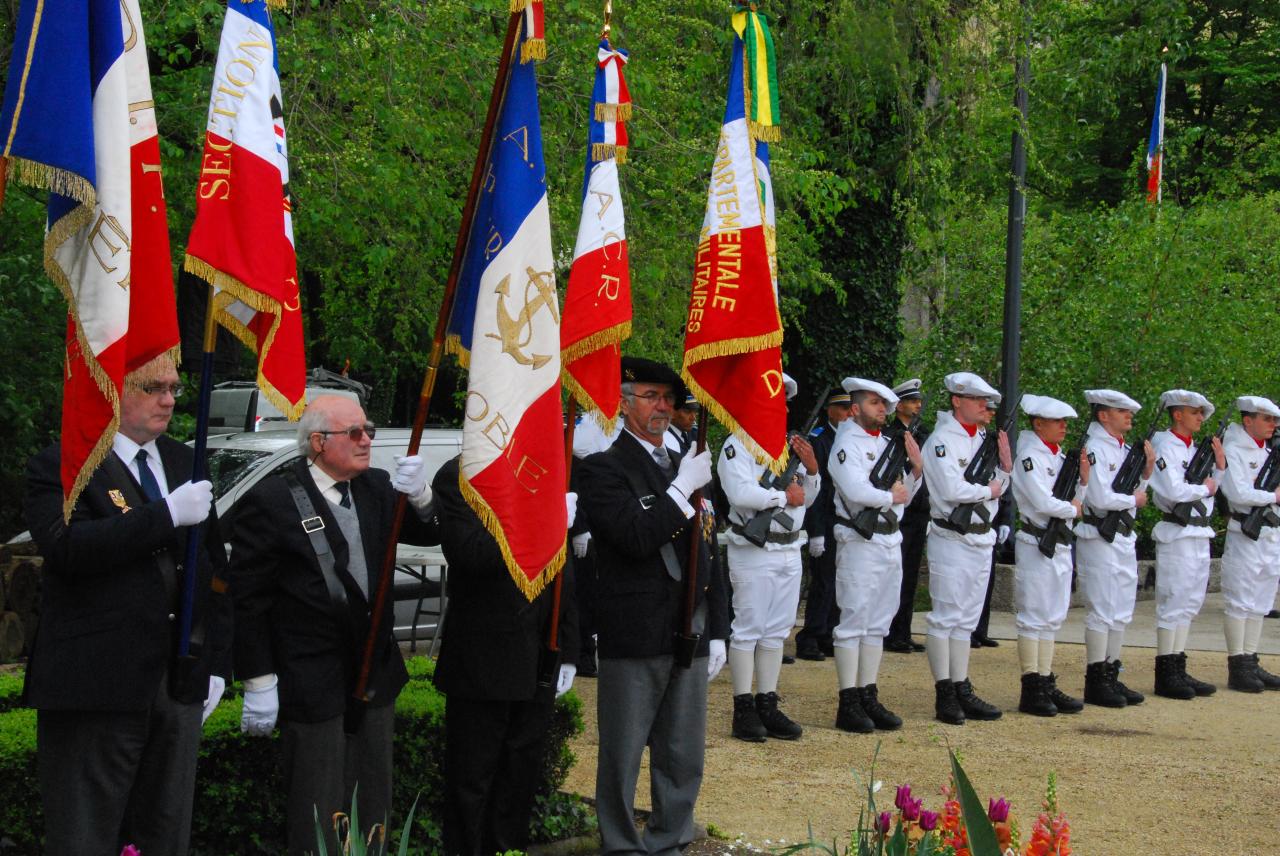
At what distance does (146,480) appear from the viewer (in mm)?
5016

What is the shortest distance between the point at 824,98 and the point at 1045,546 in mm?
5848

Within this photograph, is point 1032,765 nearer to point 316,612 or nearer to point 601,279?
point 601,279

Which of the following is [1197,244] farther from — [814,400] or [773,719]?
[773,719]

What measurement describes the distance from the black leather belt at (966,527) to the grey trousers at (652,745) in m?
4.05

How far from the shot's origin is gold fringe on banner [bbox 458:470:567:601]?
→ 545 centimetres

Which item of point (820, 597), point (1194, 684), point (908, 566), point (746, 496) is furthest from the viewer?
point (908, 566)

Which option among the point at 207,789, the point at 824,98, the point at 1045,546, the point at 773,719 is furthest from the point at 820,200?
the point at 207,789

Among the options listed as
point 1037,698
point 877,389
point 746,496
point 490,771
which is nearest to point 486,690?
point 490,771

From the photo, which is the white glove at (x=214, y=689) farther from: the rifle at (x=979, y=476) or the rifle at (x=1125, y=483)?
the rifle at (x=1125, y=483)

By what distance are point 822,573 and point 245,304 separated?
8191 millimetres

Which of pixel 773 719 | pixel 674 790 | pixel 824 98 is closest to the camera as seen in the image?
pixel 674 790

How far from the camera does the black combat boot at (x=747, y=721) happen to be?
918 cm

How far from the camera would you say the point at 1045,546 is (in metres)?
10.5

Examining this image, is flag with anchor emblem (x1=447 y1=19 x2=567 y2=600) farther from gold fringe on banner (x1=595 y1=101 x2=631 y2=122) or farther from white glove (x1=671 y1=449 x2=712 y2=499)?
gold fringe on banner (x1=595 y1=101 x2=631 y2=122)
